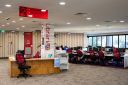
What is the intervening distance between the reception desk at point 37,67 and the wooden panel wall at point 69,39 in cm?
1057

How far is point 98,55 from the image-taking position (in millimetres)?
13070

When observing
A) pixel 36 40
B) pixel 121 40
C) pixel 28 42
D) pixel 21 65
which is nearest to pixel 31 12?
pixel 21 65

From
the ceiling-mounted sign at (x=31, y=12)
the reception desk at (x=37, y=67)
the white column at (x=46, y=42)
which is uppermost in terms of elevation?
the ceiling-mounted sign at (x=31, y=12)

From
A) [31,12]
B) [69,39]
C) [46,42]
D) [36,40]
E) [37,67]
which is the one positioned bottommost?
[37,67]

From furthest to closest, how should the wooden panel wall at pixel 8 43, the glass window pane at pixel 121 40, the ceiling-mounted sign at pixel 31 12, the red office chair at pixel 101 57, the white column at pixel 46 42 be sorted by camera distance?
the glass window pane at pixel 121 40 → the wooden panel wall at pixel 8 43 → the red office chair at pixel 101 57 → the white column at pixel 46 42 → the ceiling-mounted sign at pixel 31 12

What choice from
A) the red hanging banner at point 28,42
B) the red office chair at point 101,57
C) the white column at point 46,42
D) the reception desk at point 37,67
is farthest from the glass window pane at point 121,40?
the reception desk at point 37,67

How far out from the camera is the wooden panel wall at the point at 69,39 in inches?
797

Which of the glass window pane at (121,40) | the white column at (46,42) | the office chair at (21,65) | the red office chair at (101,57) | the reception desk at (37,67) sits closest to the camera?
the office chair at (21,65)

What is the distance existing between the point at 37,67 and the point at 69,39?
1175 cm

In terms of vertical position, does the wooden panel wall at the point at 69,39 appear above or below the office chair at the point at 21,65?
above

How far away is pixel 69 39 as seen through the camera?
2072cm

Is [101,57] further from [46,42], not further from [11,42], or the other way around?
[11,42]

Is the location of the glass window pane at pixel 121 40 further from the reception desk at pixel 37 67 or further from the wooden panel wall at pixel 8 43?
the reception desk at pixel 37 67

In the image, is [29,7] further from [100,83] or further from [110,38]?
[110,38]
